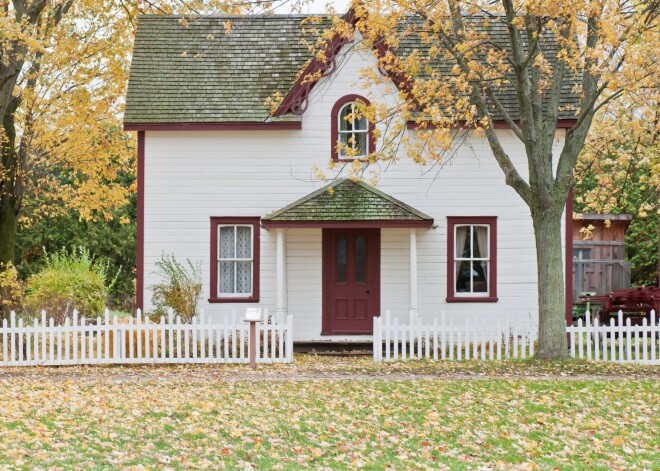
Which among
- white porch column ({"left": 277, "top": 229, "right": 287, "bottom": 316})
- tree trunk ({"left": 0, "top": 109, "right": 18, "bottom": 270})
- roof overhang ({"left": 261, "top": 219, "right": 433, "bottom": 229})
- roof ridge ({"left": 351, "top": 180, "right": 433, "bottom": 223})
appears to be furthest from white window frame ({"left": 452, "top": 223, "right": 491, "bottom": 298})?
tree trunk ({"left": 0, "top": 109, "right": 18, "bottom": 270})

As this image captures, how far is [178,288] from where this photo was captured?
21.1 meters

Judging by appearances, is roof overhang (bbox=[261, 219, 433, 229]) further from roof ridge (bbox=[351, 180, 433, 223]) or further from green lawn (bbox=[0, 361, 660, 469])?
green lawn (bbox=[0, 361, 660, 469])

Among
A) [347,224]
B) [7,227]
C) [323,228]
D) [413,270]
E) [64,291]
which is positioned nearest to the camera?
[347,224]

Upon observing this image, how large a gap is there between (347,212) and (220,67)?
16.3 feet

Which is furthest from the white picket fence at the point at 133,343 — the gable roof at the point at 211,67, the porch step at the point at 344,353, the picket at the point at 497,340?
the gable roof at the point at 211,67

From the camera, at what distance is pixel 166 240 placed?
2206cm

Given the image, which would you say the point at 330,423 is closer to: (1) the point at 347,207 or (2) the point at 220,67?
(1) the point at 347,207

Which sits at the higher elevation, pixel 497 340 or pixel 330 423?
pixel 497 340

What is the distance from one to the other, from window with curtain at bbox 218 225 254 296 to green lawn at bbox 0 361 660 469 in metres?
6.11

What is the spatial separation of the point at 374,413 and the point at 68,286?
40.9 feet

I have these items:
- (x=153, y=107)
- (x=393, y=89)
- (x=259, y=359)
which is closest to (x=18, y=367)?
(x=259, y=359)

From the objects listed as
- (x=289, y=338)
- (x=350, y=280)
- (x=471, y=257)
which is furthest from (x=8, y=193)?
(x=471, y=257)

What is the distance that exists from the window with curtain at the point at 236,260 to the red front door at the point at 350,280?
1757 mm

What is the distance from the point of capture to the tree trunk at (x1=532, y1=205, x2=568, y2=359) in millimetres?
18203
